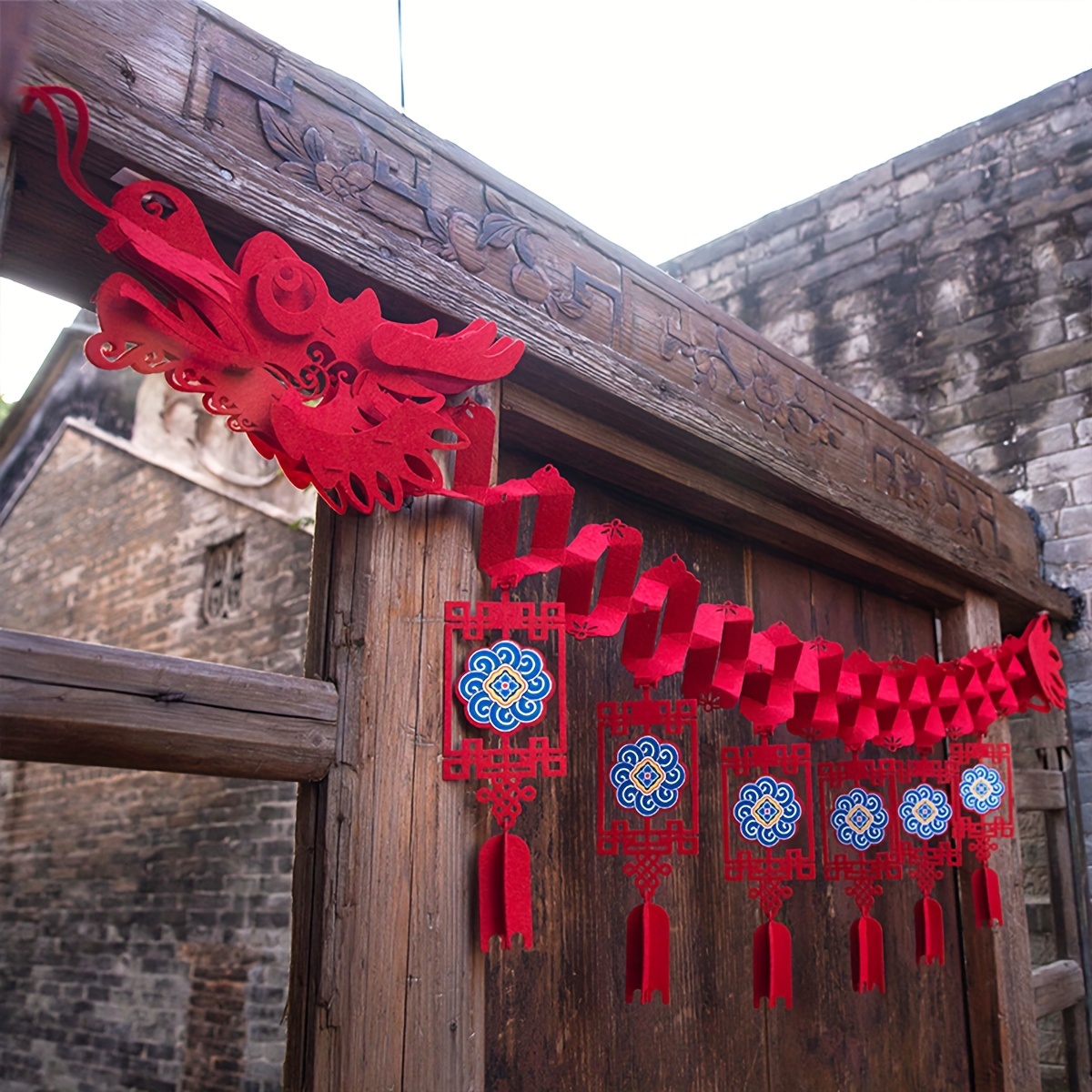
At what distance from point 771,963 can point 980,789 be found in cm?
110

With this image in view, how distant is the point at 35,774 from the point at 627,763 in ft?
24.0

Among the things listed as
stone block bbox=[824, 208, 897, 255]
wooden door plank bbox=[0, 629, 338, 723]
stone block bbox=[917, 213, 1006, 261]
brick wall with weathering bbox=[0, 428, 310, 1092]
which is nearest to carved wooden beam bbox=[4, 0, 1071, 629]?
wooden door plank bbox=[0, 629, 338, 723]

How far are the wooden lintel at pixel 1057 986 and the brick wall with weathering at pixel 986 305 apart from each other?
0.82 ft

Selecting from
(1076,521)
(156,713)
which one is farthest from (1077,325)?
(156,713)

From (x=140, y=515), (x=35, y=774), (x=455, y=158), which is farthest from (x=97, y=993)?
(x=455, y=158)

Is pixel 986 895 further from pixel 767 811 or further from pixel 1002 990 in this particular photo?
pixel 767 811

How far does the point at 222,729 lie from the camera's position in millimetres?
1473

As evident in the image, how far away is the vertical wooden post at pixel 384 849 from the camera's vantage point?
4.93ft

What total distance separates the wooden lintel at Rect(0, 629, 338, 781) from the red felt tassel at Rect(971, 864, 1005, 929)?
2.18 meters

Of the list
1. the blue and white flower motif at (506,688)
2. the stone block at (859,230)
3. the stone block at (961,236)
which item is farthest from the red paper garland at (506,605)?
the stone block at (859,230)

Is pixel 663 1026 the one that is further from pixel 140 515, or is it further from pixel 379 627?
pixel 140 515

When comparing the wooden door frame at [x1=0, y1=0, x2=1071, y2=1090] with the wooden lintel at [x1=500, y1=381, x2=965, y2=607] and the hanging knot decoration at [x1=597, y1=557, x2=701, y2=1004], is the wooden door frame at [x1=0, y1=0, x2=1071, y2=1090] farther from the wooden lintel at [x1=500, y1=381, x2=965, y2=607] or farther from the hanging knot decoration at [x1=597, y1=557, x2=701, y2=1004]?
the hanging knot decoration at [x1=597, y1=557, x2=701, y2=1004]

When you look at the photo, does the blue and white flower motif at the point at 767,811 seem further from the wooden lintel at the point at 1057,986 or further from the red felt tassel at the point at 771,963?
the wooden lintel at the point at 1057,986

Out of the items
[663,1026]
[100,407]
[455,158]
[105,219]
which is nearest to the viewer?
[105,219]
